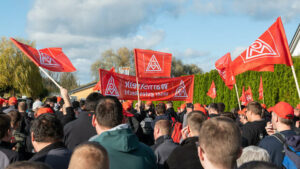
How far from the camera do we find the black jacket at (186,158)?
10.8 feet

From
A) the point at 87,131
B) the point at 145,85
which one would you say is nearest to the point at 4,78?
the point at 145,85

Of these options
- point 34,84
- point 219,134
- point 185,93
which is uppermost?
point 34,84

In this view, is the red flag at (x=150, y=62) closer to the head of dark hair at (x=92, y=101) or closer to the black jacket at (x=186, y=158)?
the head of dark hair at (x=92, y=101)

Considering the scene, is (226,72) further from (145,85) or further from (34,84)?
(34,84)

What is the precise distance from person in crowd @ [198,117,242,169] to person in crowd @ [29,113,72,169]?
1.43 metres

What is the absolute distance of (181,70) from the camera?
69.8 metres

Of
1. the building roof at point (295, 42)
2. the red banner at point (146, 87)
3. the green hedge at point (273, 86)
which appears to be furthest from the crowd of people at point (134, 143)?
the building roof at point (295, 42)

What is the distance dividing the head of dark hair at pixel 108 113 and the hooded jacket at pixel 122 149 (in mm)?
140

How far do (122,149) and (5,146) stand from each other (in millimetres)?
1588

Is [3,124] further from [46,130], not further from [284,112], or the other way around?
[284,112]

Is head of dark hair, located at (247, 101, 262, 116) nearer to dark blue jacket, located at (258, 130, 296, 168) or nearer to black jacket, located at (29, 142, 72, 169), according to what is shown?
dark blue jacket, located at (258, 130, 296, 168)

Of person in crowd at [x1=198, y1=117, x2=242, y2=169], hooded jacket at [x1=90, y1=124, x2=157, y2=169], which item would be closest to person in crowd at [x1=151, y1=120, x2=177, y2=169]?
hooded jacket at [x1=90, y1=124, x2=157, y2=169]

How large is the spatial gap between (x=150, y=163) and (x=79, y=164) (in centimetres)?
110

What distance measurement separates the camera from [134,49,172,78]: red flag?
9.16 meters
